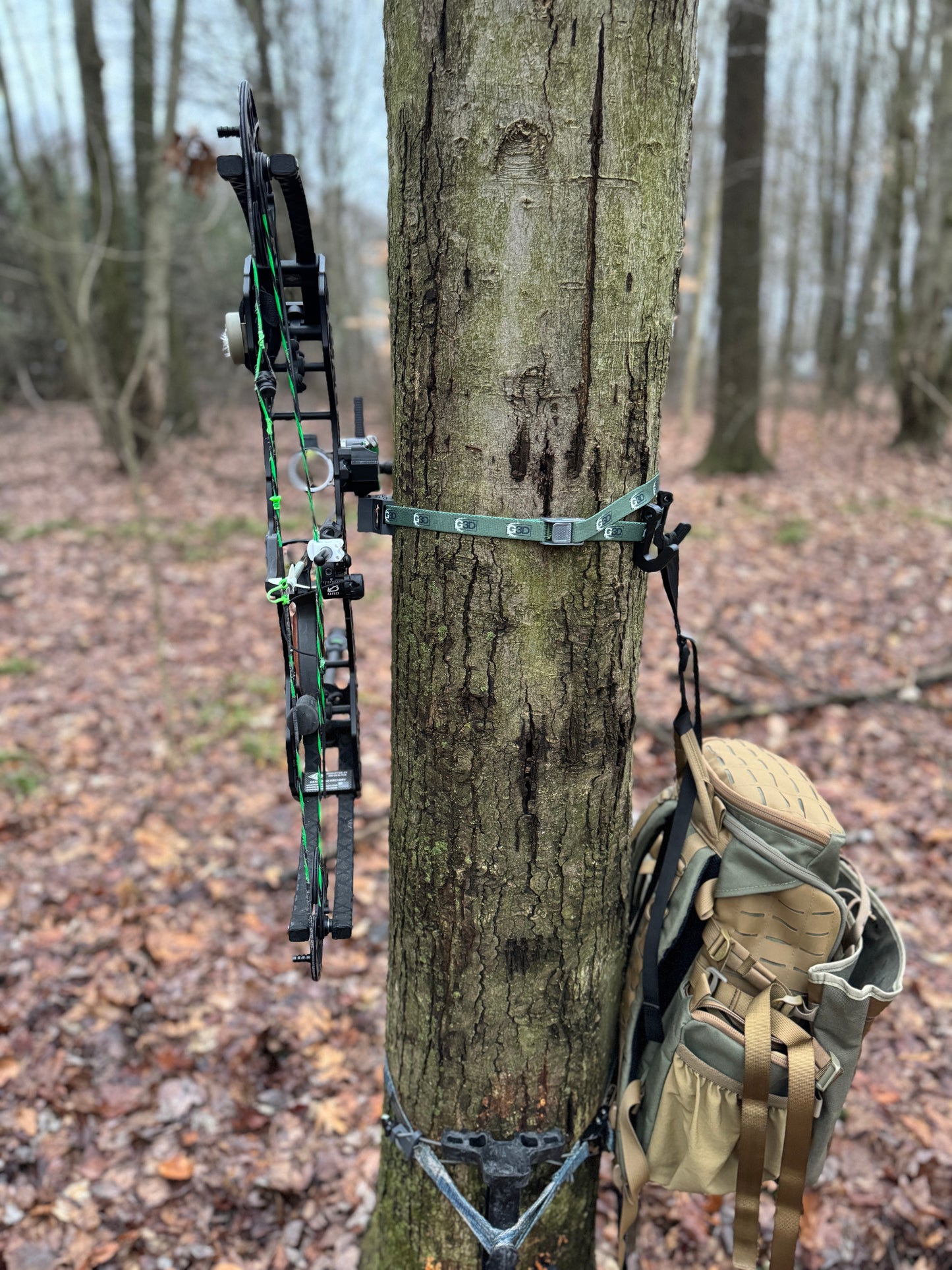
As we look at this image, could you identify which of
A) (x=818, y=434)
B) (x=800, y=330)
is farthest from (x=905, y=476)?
(x=800, y=330)

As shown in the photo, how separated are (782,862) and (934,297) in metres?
11.9

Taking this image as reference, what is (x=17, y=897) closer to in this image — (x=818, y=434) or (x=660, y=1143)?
(x=660, y=1143)

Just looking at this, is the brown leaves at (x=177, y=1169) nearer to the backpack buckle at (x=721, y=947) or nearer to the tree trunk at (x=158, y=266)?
the backpack buckle at (x=721, y=947)

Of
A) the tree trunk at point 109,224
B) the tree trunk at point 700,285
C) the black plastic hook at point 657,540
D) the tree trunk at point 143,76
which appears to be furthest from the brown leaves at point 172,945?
the tree trunk at point 700,285

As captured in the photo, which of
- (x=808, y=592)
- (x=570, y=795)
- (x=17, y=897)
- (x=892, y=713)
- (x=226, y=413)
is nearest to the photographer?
(x=570, y=795)

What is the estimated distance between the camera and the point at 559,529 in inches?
52.7

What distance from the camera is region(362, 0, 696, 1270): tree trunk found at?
3.96 feet

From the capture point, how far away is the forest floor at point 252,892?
8.28 ft

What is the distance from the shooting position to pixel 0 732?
5.27m

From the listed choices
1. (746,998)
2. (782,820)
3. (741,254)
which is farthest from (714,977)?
(741,254)

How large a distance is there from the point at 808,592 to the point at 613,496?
619cm

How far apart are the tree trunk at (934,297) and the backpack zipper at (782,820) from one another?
9.99m

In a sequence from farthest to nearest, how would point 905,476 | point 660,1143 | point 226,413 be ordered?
point 226,413 < point 905,476 < point 660,1143

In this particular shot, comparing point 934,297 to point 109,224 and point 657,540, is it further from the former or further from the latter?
point 657,540
